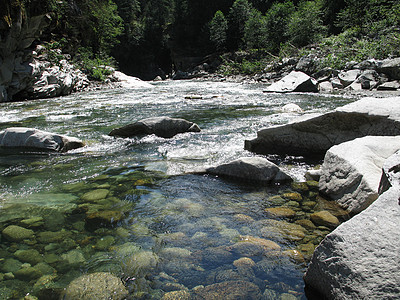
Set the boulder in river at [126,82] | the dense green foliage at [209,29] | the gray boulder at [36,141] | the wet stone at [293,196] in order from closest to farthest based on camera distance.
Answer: the wet stone at [293,196] < the gray boulder at [36,141] < the dense green foliage at [209,29] < the boulder in river at [126,82]

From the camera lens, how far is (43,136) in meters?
5.36

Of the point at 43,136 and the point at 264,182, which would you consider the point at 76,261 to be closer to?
the point at 264,182

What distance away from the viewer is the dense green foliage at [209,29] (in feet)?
58.9

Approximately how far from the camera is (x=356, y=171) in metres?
2.86

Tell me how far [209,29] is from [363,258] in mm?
50579

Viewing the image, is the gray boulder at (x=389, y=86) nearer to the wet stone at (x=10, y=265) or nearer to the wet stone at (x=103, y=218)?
the wet stone at (x=103, y=218)

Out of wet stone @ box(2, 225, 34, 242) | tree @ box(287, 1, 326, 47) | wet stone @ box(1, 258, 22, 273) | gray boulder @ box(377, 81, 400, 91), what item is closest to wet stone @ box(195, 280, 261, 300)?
wet stone @ box(1, 258, 22, 273)

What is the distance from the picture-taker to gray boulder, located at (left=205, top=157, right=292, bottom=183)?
362 centimetres

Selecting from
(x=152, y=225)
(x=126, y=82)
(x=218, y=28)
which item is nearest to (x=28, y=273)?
(x=152, y=225)

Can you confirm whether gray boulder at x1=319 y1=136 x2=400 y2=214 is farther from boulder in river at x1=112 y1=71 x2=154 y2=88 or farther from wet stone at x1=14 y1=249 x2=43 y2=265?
boulder in river at x1=112 y1=71 x2=154 y2=88

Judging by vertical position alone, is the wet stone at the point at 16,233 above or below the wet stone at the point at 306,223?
above

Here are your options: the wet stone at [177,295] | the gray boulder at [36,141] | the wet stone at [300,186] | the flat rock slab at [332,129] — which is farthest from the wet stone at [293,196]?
the gray boulder at [36,141]

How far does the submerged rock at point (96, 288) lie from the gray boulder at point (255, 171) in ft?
7.10

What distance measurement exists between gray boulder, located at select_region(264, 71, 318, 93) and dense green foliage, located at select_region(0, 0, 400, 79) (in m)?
3.82
